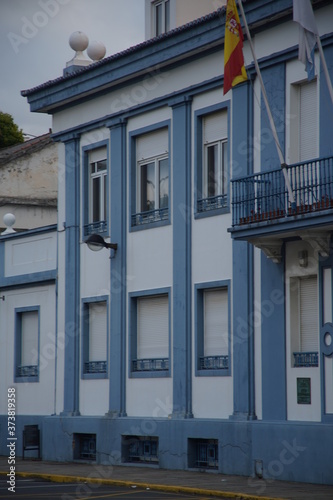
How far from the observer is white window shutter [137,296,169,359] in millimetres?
24125

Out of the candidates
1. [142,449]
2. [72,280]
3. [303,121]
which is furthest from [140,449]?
[303,121]

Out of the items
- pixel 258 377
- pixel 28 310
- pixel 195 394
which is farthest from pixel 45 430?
pixel 258 377

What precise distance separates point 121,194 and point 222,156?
3514mm

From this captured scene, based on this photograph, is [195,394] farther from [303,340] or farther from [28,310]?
[28,310]

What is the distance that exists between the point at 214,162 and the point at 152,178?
2363mm

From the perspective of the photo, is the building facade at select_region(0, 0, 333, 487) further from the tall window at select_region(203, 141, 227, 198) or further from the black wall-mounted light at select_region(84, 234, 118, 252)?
the black wall-mounted light at select_region(84, 234, 118, 252)

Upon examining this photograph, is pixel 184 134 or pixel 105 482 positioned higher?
pixel 184 134

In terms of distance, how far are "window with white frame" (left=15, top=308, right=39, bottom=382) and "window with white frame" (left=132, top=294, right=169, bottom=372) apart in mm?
4769

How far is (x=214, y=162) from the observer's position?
909 inches

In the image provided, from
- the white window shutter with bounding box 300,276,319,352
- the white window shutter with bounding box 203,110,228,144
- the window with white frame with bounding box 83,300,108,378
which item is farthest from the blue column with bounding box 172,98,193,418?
the white window shutter with bounding box 300,276,319,352

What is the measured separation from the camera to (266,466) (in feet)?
66.3

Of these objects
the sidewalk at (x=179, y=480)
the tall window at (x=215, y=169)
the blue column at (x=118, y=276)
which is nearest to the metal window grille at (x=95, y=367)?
the blue column at (x=118, y=276)

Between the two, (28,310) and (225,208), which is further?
(28,310)

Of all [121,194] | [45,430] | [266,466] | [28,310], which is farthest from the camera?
[28,310]
